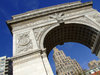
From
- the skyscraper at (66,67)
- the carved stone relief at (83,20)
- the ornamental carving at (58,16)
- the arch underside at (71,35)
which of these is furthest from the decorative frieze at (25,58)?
the skyscraper at (66,67)

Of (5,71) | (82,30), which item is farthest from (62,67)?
(82,30)

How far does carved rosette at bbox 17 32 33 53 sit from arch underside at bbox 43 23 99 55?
276 centimetres

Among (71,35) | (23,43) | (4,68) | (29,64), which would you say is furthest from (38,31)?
(4,68)

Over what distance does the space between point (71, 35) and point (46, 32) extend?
6186 millimetres

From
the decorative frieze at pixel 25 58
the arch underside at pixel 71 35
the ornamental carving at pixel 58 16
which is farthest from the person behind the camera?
the ornamental carving at pixel 58 16

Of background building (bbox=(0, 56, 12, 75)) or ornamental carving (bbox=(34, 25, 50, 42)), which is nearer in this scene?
ornamental carving (bbox=(34, 25, 50, 42))

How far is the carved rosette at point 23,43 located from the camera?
42.4 feet

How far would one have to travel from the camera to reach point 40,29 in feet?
51.2

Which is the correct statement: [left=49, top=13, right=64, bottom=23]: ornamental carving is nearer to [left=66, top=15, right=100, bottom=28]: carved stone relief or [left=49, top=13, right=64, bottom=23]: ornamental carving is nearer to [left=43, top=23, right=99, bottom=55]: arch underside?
[left=43, top=23, right=99, bottom=55]: arch underside

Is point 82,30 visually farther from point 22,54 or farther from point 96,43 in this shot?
point 22,54

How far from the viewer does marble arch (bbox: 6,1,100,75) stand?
36.8ft

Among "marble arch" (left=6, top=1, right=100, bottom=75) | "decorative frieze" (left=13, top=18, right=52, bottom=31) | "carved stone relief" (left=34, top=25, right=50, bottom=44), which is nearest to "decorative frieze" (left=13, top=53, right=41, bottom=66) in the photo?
"marble arch" (left=6, top=1, right=100, bottom=75)

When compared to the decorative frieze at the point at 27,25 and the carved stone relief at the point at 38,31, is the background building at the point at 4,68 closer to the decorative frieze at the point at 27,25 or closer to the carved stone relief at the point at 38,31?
the decorative frieze at the point at 27,25

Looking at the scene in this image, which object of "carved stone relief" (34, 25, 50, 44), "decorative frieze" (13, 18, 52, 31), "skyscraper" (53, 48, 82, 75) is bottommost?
→ "carved stone relief" (34, 25, 50, 44)
